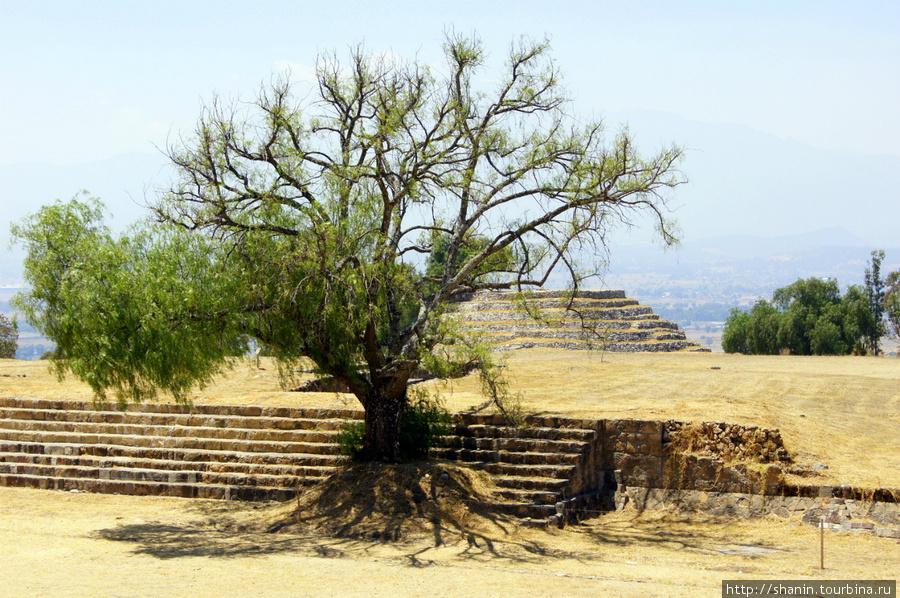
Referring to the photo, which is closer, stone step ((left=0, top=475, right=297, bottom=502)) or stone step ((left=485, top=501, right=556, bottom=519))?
stone step ((left=485, top=501, right=556, bottom=519))

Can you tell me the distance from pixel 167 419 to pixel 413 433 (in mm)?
5175

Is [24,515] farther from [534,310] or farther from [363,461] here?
[534,310]

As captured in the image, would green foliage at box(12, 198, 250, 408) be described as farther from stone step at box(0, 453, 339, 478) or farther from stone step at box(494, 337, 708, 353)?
stone step at box(494, 337, 708, 353)

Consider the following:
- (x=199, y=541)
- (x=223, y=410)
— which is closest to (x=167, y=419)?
(x=223, y=410)

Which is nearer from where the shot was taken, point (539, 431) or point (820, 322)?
point (539, 431)

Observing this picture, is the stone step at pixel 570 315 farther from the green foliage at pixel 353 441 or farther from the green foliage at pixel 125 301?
the green foliage at pixel 125 301

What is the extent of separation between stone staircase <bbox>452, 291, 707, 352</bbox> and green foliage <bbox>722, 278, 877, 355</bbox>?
8.85m

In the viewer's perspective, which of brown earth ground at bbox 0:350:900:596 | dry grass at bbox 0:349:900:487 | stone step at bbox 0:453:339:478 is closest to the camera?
brown earth ground at bbox 0:350:900:596

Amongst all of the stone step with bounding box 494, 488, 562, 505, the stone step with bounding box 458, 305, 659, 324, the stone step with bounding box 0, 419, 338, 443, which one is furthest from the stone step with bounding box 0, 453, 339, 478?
the stone step with bounding box 458, 305, 659, 324

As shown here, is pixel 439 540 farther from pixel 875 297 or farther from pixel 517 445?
pixel 875 297

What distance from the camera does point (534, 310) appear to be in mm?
15500

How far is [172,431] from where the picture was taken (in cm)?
1689

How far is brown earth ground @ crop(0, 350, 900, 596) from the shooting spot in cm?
1005

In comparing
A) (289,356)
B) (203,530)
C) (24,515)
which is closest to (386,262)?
(289,356)
